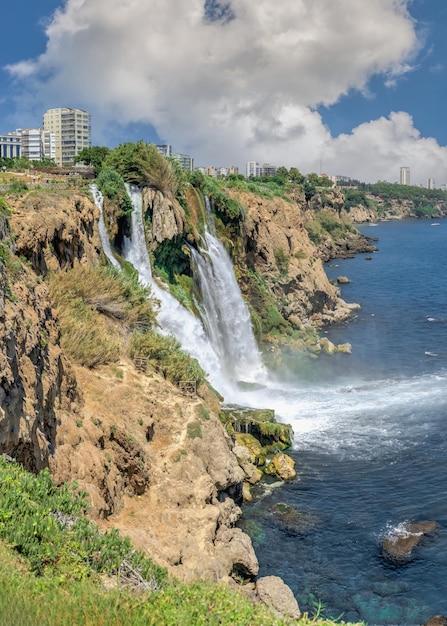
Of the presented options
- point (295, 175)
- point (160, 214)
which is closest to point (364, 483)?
point (160, 214)

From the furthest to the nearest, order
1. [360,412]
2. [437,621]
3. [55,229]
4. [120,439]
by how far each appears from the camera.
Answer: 1. [360,412]
2. [55,229]
3. [120,439]
4. [437,621]

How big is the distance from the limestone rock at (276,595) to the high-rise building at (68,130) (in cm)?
17850

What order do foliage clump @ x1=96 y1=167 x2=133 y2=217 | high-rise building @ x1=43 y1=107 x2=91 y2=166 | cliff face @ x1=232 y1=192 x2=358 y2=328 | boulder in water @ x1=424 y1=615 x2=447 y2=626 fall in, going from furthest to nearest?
high-rise building @ x1=43 y1=107 x2=91 y2=166 < cliff face @ x1=232 y1=192 x2=358 y2=328 < foliage clump @ x1=96 y1=167 x2=133 y2=217 < boulder in water @ x1=424 y1=615 x2=447 y2=626

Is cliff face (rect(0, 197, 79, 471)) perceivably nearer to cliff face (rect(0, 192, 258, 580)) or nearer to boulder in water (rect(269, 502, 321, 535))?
cliff face (rect(0, 192, 258, 580))

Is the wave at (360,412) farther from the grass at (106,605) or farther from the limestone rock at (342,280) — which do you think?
the limestone rock at (342,280)

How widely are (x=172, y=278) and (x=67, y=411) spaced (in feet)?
61.9

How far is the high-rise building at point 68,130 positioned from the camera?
183 metres

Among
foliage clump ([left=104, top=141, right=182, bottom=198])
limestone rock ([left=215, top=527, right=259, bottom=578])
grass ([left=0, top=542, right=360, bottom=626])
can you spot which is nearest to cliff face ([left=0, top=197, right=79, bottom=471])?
grass ([left=0, top=542, right=360, bottom=626])

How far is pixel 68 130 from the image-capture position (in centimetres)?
18538

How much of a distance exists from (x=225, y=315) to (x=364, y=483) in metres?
17.2

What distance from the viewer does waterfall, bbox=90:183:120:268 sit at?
29.8 metres

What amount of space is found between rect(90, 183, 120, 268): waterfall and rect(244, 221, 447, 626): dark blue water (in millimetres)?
11615

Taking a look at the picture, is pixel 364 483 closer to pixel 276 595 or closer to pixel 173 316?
pixel 276 595

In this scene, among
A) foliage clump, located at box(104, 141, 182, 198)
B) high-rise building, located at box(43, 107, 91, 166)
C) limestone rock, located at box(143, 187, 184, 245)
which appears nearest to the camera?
limestone rock, located at box(143, 187, 184, 245)
